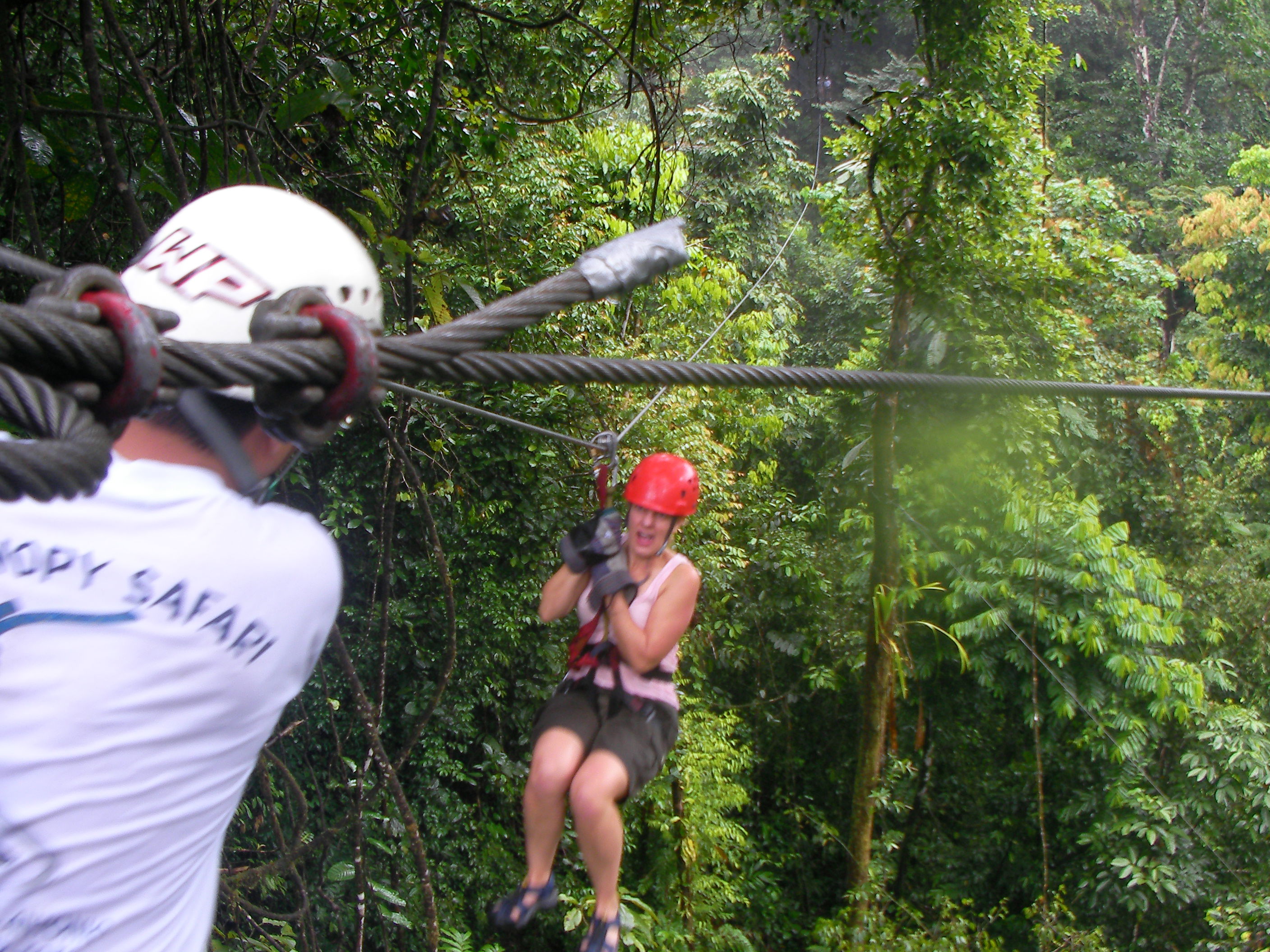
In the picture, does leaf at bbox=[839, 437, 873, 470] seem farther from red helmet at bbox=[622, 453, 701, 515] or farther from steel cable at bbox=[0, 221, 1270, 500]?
steel cable at bbox=[0, 221, 1270, 500]

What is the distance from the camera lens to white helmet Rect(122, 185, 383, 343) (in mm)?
884

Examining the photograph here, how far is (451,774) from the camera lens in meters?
5.26

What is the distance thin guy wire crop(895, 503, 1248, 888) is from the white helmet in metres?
5.37

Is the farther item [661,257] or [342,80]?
[342,80]

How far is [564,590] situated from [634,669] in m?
0.24

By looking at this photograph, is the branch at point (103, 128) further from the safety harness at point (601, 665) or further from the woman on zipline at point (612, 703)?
the safety harness at point (601, 665)

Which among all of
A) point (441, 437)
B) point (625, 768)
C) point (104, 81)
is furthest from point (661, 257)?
point (441, 437)

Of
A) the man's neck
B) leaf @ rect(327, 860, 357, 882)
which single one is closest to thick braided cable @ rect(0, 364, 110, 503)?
the man's neck

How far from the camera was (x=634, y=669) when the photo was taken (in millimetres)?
2014

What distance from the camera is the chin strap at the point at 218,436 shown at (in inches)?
31.4

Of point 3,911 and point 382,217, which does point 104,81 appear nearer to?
point 382,217

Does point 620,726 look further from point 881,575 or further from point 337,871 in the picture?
point 881,575

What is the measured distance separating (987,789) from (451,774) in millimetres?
4539

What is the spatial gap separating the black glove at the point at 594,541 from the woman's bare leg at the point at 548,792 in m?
0.43
